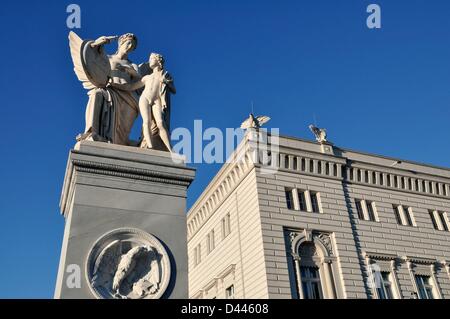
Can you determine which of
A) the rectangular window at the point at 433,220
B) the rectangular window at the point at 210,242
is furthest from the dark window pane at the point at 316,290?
the rectangular window at the point at 433,220

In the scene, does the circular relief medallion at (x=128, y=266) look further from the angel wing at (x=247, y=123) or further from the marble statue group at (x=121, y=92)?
the angel wing at (x=247, y=123)

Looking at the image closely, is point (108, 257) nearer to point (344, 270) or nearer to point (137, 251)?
point (137, 251)

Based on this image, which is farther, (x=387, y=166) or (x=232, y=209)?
(x=387, y=166)

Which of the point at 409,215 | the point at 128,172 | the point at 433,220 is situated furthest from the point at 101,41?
the point at 433,220

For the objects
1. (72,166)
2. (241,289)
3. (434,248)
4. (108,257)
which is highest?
(434,248)

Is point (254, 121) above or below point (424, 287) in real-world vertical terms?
above

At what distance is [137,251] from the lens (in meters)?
6.35

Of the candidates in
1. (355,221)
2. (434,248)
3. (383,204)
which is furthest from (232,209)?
(434,248)

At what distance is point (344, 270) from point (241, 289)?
702cm

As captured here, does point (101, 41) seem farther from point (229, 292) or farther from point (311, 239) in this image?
point (229, 292)

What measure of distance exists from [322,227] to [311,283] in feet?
13.1

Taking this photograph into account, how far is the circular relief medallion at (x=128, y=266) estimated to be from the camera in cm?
608

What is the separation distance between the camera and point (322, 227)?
30.4 meters

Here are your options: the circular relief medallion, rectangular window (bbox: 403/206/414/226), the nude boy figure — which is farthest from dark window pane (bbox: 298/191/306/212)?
the circular relief medallion
